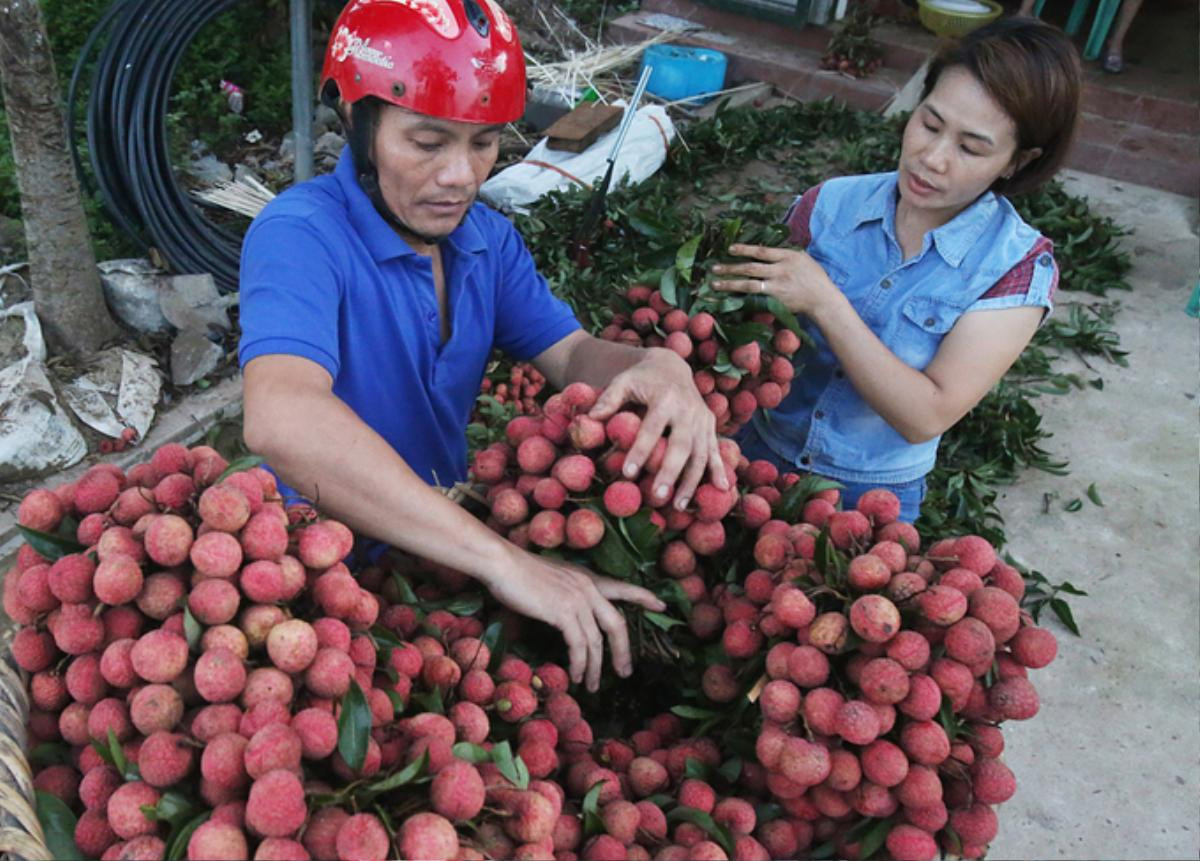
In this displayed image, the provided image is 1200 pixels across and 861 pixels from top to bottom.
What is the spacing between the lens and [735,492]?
133 cm

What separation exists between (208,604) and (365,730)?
7.8 inches

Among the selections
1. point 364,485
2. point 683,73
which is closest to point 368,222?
point 364,485

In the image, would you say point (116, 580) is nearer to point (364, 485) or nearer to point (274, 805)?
Answer: point (274, 805)

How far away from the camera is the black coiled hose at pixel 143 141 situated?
3.59m

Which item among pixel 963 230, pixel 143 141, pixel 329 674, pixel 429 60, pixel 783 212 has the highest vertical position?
pixel 429 60

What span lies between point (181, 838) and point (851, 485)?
1645 mm

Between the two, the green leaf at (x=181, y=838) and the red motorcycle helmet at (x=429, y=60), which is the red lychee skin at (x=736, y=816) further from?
the red motorcycle helmet at (x=429, y=60)

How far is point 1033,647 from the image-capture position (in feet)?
3.56

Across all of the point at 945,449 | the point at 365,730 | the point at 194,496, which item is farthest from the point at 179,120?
the point at 365,730

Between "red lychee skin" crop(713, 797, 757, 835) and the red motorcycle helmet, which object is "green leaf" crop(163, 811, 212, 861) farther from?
the red motorcycle helmet

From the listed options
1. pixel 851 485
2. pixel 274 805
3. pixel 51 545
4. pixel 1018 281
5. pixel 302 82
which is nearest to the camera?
pixel 274 805

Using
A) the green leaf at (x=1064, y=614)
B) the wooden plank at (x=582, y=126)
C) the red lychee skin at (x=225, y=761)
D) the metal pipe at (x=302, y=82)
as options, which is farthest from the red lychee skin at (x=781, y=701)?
the wooden plank at (x=582, y=126)

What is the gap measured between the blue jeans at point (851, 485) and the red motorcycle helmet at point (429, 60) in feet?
3.52

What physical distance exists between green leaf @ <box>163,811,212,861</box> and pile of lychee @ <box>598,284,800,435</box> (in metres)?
1.05
